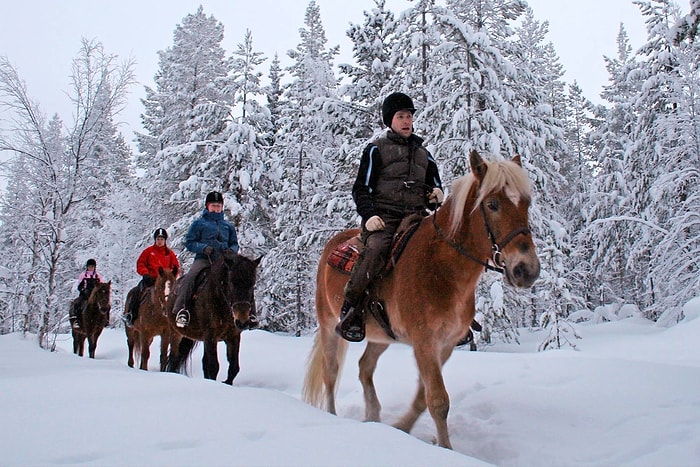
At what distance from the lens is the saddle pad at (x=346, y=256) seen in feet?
17.9

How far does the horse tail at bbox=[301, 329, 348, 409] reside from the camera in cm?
620

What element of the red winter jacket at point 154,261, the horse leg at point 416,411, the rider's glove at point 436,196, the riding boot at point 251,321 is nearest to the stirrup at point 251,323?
the riding boot at point 251,321

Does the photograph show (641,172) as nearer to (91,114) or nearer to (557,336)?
(557,336)

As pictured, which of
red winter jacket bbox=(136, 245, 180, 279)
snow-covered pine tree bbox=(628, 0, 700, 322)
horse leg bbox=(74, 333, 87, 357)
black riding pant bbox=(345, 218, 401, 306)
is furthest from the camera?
snow-covered pine tree bbox=(628, 0, 700, 322)

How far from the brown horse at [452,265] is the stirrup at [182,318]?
4077mm

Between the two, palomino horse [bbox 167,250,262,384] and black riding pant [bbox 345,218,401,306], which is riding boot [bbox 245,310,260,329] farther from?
black riding pant [bbox 345,218,401,306]

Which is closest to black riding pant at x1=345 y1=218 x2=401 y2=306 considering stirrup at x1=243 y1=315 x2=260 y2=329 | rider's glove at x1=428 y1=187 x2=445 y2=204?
rider's glove at x1=428 y1=187 x2=445 y2=204

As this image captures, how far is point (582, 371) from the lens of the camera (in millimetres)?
5793

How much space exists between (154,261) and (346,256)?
803cm

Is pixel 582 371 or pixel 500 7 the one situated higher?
pixel 500 7

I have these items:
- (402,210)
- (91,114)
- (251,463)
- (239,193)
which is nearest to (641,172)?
(239,193)

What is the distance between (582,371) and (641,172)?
20.9 metres

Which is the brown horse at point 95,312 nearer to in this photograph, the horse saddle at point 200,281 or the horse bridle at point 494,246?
the horse saddle at point 200,281

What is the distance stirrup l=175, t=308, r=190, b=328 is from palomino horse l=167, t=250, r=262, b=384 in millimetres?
169
